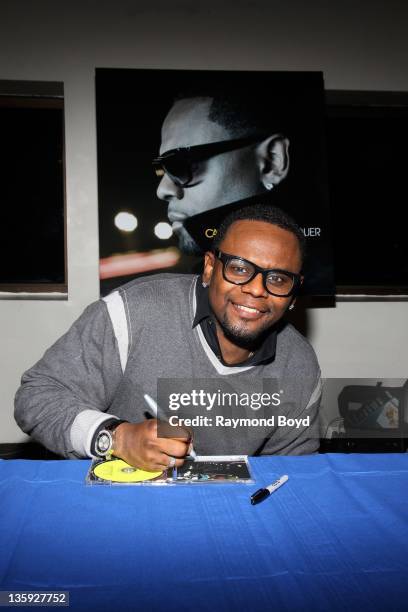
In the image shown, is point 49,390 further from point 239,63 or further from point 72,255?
point 239,63

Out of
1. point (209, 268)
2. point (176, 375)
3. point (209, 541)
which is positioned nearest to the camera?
point (209, 541)

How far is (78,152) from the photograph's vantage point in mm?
3051

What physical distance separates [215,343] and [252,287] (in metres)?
0.22

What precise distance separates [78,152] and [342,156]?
1628mm

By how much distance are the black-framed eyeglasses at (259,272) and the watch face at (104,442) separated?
0.61 meters

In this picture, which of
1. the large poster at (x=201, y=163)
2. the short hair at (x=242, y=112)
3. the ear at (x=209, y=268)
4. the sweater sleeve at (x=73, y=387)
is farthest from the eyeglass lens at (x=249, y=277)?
Result: the short hair at (x=242, y=112)

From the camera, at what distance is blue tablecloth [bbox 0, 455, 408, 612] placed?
0.68m

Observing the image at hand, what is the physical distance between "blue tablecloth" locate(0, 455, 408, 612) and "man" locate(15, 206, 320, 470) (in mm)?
448

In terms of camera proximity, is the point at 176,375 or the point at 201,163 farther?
the point at 201,163

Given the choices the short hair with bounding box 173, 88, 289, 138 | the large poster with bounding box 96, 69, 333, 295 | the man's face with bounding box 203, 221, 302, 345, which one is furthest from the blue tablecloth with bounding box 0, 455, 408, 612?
the short hair with bounding box 173, 88, 289, 138

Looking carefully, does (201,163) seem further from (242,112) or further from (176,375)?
(176,375)

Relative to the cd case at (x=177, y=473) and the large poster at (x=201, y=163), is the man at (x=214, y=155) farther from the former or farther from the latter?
the cd case at (x=177, y=473)

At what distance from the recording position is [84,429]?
1178 mm

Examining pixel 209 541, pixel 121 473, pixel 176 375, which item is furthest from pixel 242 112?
pixel 209 541
